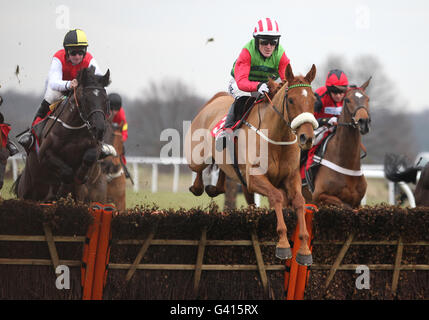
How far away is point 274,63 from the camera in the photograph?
5941 millimetres

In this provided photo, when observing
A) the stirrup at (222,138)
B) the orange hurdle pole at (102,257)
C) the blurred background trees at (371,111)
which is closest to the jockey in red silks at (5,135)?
the orange hurdle pole at (102,257)

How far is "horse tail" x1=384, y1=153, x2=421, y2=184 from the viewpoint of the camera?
852 cm

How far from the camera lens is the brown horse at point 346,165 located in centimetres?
696

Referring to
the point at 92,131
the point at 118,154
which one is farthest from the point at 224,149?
the point at 118,154

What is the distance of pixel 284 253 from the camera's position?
4.64m

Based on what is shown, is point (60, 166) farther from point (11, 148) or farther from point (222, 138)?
point (222, 138)

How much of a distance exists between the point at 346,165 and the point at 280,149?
6.68 feet

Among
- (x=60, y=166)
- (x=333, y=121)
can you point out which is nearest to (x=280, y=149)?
(x=333, y=121)

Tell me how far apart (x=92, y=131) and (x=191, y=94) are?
1214 inches

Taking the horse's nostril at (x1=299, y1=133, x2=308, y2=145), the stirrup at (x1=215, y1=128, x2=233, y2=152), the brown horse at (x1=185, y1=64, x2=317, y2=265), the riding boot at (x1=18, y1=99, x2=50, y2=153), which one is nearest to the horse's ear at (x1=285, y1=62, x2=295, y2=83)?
the brown horse at (x1=185, y1=64, x2=317, y2=265)

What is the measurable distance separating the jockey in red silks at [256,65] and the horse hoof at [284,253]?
159cm

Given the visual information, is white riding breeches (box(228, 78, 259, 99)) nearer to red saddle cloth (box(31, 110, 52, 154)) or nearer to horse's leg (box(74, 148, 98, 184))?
horse's leg (box(74, 148, 98, 184))

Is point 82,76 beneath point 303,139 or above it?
above

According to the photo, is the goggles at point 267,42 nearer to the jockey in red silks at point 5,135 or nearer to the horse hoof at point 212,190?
the horse hoof at point 212,190
